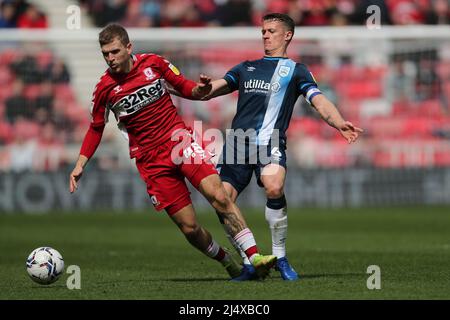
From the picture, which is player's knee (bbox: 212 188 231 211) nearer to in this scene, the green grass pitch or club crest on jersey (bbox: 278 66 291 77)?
the green grass pitch

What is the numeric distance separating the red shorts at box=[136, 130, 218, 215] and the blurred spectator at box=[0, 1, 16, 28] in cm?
1617

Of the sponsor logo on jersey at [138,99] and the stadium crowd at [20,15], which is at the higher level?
the sponsor logo on jersey at [138,99]

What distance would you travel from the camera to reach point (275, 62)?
10.0 metres

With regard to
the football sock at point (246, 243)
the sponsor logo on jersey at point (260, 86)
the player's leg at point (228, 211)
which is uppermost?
the sponsor logo on jersey at point (260, 86)

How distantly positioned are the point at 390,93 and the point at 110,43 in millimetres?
14627

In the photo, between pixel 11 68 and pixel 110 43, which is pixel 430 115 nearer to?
pixel 11 68

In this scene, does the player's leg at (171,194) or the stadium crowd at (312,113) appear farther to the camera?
the stadium crowd at (312,113)

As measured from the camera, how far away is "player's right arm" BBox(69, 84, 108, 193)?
31.3 feet

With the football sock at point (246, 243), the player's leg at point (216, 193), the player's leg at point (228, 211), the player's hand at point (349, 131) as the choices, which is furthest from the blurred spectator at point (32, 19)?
the player's hand at point (349, 131)

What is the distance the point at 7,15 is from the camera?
25016 mm

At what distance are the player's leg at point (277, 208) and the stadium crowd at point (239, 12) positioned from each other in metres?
15.8

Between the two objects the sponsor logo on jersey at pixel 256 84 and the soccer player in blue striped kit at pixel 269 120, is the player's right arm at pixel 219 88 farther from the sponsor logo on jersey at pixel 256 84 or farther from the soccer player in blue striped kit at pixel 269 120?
the sponsor logo on jersey at pixel 256 84

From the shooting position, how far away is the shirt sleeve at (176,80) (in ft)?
31.3
